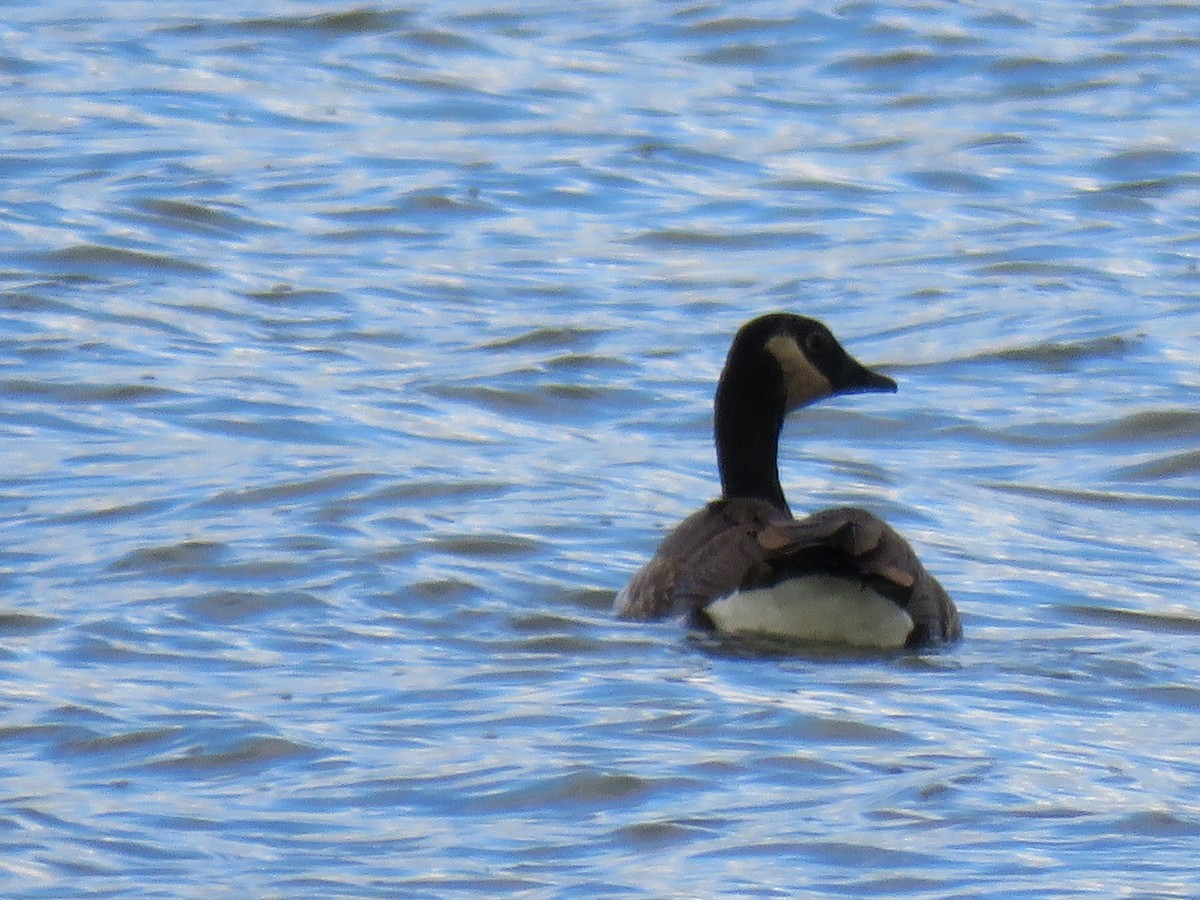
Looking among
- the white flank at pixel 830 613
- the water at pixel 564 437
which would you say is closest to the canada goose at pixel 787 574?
the white flank at pixel 830 613

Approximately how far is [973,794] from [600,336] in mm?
7530

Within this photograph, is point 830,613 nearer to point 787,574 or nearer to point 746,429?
point 787,574

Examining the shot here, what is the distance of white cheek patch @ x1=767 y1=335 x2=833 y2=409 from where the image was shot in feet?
34.5

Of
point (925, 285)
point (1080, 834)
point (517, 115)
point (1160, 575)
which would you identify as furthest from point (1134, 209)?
point (1080, 834)

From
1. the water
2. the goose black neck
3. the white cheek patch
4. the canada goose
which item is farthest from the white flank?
the white cheek patch

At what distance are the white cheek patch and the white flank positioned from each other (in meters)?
1.53

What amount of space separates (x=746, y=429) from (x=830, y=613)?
154 cm

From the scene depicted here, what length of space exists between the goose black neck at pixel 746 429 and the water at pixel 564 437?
55cm

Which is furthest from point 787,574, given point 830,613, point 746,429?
point 746,429

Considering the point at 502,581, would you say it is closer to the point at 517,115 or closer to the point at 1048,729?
the point at 1048,729

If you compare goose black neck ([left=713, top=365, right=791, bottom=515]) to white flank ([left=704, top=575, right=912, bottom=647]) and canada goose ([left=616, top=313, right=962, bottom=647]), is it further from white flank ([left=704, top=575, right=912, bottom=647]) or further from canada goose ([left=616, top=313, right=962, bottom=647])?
white flank ([left=704, top=575, right=912, bottom=647])

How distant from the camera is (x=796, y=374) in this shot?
10.6 metres

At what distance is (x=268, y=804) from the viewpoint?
708cm

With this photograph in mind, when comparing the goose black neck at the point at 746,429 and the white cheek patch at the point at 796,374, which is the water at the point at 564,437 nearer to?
the goose black neck at the point at 746,429
